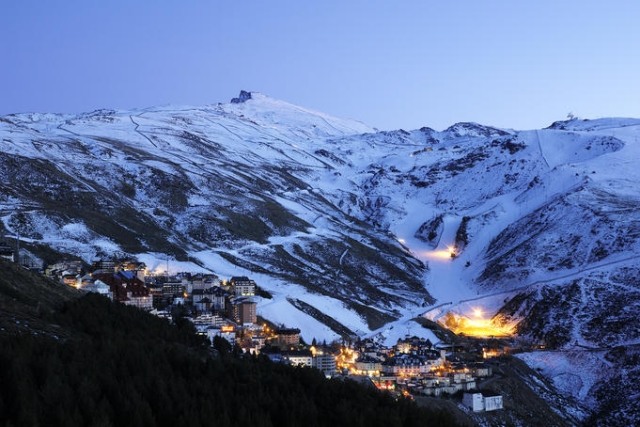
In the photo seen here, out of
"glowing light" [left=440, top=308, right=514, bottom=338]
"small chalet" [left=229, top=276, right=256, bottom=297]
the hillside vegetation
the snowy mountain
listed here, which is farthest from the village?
the hillside vegetation

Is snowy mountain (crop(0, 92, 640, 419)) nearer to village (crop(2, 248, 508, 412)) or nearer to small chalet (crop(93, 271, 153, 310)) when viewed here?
village (crop(2, 248, 508, 412))

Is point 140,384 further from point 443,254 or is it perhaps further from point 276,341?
point 443,254

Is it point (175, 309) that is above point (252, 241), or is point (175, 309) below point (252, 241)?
below

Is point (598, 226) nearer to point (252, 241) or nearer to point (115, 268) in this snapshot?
point (252, 241)

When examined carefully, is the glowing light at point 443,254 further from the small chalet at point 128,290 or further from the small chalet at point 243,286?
the small chalet at point 128,290

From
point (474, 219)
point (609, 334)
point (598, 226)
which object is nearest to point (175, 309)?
point (609, 334)

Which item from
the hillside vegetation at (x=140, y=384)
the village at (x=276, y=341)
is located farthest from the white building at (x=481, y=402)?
the hillside vegetation at (x=140, y=384)

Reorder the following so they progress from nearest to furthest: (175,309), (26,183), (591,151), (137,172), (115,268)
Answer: (175,309) < (115,268) < (26,183) < (137,172) < (591,151)
